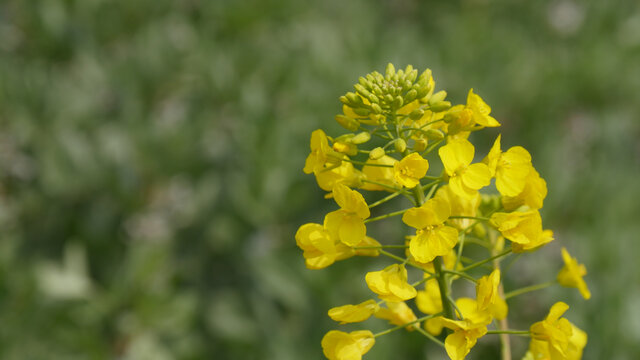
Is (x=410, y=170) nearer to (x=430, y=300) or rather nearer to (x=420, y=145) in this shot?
(x=420, y=145)

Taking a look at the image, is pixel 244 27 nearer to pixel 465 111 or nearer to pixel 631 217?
pixel 631 217

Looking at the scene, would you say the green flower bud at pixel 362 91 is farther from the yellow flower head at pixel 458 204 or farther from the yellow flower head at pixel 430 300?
the yellow flower head at pixel 430 300

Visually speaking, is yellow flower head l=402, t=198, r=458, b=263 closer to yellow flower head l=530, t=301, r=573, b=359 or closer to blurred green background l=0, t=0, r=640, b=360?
yellow flower head l=530, t=301, r=573, b=359

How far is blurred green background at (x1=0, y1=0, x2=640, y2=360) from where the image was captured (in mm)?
2203

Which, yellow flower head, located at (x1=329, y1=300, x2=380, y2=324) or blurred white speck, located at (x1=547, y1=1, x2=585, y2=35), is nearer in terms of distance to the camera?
yellow flower head, located at (x1=329, y1=300, x2=380, y2=324)

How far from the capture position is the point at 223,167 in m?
2.62

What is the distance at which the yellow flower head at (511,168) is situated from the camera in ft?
2.45

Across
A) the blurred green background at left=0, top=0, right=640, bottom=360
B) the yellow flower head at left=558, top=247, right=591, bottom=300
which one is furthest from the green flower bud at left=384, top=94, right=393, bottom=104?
the blurred green background at left=0, top=0, right=640, bottom=360

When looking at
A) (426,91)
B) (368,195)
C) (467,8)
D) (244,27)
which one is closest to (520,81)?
(467,8)

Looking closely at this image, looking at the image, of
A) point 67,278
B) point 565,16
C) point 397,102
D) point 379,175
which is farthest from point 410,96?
point 565,16

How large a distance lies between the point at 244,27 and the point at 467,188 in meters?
2.41

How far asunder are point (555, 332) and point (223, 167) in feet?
6.61

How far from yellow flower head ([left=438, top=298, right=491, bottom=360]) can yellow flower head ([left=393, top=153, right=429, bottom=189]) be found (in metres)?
0.16

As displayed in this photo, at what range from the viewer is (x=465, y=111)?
0.79 meters
